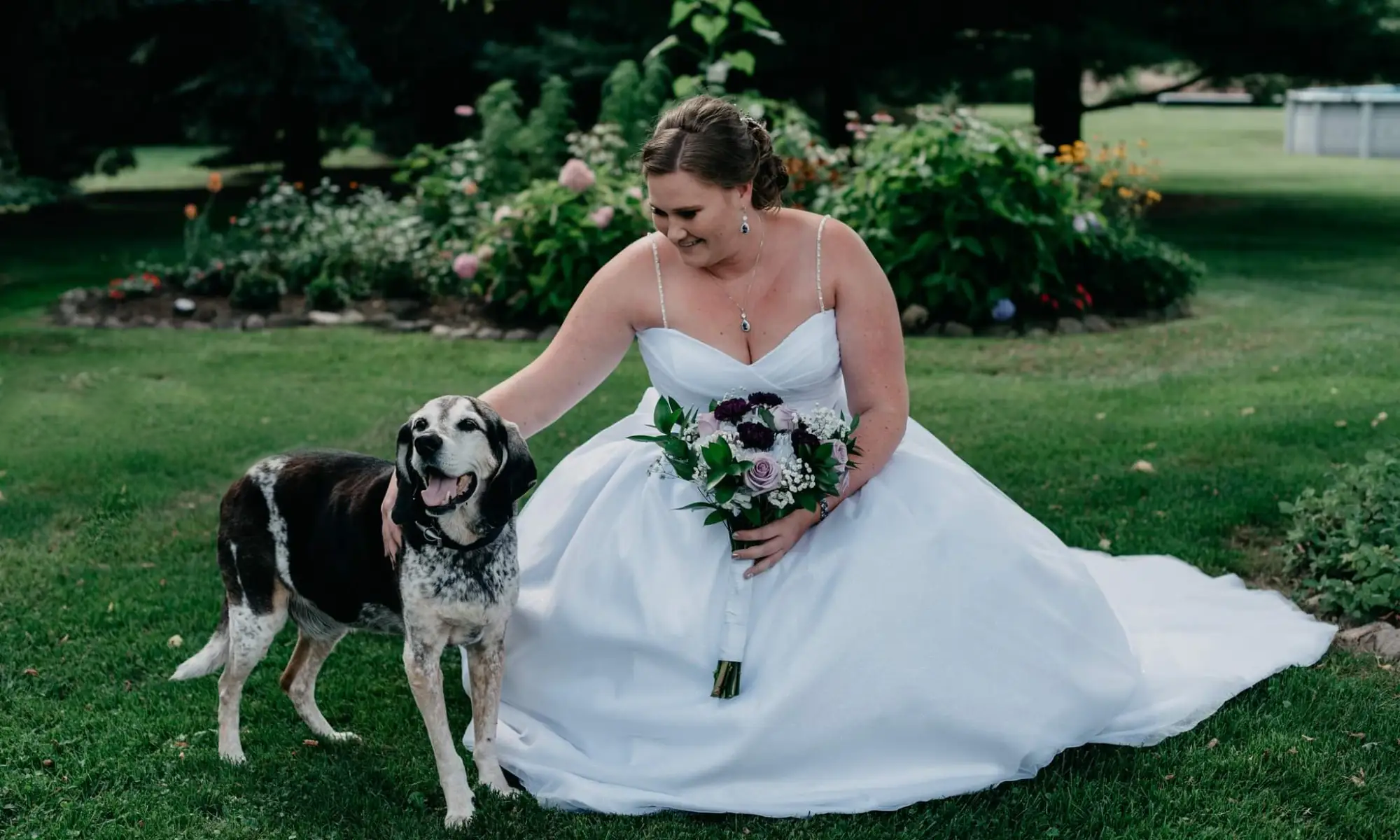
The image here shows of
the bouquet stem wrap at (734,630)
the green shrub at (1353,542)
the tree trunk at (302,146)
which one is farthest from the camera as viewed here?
the tree trunk at (302,146)

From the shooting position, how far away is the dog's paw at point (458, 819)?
3.70m

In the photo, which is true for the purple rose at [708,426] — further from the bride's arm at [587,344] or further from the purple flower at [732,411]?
the bride's arm at [587,344]

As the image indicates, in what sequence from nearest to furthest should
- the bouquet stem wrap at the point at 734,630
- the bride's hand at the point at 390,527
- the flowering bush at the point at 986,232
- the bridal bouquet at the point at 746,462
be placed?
the bride's hand at the point at 390,527, the bridal bouquet at the point at 746,462, the bouquet stem wrap at the point at 734,630, the flowering bush at the point at 986,232

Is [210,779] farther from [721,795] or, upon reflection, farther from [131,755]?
[721,795]

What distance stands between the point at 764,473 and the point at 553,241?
269 inches

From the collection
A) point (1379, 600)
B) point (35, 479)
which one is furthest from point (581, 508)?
point (35, 479)

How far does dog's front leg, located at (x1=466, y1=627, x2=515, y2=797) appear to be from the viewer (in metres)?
3.80

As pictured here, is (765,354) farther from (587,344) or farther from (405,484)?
(405,484)

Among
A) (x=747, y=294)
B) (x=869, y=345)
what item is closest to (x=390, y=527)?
(x=747, y=294)

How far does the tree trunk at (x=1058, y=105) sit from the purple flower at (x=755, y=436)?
16.1 meters

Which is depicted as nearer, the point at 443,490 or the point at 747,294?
the point at 443,490

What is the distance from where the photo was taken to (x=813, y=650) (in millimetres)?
3818

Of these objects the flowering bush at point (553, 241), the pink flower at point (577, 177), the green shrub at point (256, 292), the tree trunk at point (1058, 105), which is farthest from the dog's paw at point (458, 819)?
the tree trunk at point (1058, 105)

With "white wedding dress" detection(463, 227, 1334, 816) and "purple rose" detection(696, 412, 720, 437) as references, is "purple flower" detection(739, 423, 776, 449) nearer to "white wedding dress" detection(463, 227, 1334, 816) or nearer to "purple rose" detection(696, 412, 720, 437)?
"purple rose" detection(696, 412, 720, 437)
